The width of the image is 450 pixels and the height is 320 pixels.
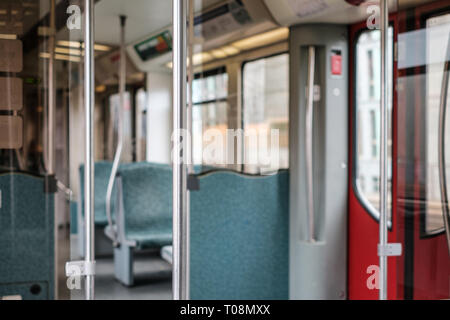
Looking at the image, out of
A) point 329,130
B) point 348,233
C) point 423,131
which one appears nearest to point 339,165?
point 329,130

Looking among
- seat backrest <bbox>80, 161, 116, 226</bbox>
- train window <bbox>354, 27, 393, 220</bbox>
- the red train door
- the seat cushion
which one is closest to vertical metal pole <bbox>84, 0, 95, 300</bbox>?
the red train door

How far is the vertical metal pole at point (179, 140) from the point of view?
4.76ft

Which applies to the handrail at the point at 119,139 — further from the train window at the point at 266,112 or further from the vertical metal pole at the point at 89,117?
the vertical metal pole at the point at 89,117

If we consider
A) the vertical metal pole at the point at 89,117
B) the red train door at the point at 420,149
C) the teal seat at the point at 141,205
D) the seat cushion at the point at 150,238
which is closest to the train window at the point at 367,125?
the red train door at the point at 420,149

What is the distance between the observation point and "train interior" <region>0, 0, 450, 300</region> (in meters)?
2.36

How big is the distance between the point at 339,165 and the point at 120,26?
7.11 feet

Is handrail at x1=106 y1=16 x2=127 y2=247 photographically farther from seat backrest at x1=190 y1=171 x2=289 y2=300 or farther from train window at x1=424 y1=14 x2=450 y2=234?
train window at x1=424 y1=14 x2=450 y2=234

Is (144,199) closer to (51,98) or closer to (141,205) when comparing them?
(141,205)

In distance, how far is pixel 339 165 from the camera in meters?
3.46

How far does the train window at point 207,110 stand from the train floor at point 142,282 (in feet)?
5.07

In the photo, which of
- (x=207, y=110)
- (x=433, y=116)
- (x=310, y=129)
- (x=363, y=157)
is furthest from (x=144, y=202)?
(x=433, y=116)

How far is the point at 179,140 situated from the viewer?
4.83ft
